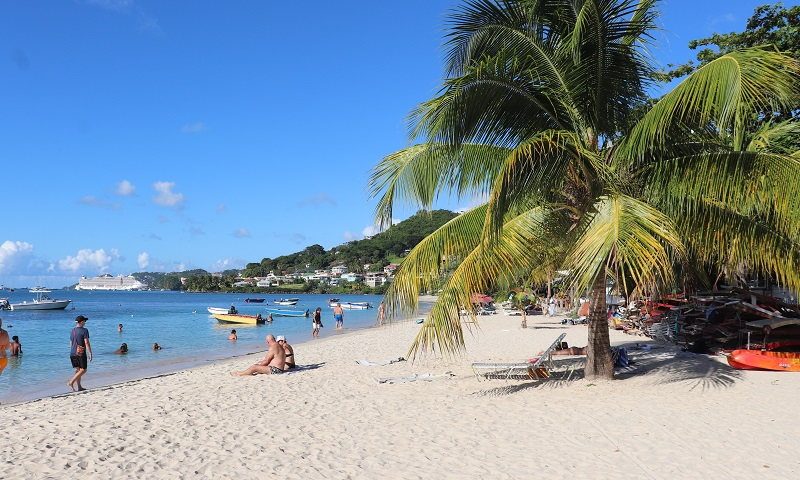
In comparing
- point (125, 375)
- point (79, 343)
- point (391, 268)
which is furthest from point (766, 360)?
point (391, 268)

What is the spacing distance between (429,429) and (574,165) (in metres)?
4.00

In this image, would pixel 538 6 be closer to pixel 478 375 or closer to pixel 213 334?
pixel 478 375

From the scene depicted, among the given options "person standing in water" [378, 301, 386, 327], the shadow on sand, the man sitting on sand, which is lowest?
the man sitting on sand

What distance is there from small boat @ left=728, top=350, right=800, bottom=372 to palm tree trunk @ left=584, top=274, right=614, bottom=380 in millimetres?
2685

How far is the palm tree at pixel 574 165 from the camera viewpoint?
21.6 feet

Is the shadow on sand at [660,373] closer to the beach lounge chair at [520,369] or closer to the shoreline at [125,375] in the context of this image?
the beach lounge chair at [520,369]

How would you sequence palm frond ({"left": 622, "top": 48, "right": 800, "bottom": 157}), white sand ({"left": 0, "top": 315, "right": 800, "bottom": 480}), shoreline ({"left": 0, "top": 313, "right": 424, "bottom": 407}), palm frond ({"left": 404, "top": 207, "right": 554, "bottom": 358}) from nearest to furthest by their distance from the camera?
white sand ({"left": 0, "top": 315, "right": 800, "bottom": 480}), palm frond ({"left": 622, "top": 48, "right": 800, "bottom": 157}), palm frond ({"left": 404, "top": 207, "right": 554, "bottom": 358}), shoreline ({"left": 0, "top": 313, "right": 424, "bottom": 407})

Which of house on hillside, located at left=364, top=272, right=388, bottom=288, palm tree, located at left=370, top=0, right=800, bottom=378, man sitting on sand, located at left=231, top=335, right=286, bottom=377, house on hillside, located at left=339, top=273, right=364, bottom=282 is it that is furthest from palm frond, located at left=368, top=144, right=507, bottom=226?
house on hillside, located at left=339, top=273, right=364, bottom=282

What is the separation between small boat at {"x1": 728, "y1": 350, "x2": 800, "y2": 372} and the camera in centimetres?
948

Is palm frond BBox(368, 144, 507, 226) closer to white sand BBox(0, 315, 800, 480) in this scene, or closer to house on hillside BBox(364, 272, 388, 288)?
white sand BBox(0, 315, 800, 480)

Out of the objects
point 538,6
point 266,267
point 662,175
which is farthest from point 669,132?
point 266,267

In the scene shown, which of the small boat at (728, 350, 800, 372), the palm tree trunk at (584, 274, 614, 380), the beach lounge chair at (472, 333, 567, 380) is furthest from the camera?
the small boat at (728, 350, 800, 372)

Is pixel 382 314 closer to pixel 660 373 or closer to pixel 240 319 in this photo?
pixel 660 373

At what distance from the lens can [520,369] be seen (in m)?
9.52
